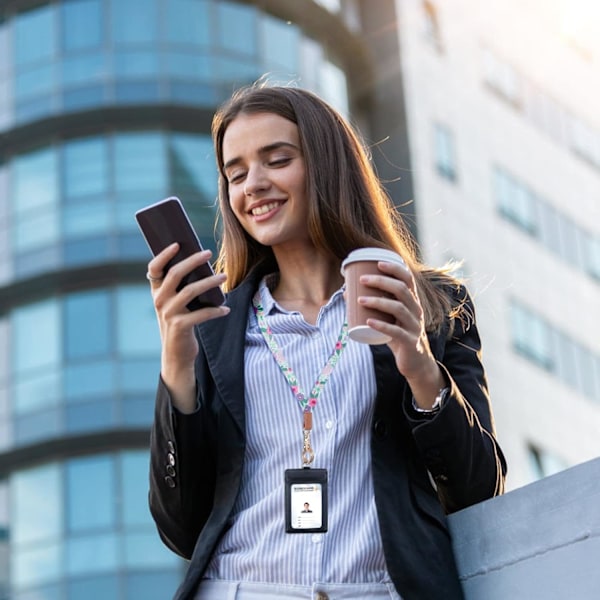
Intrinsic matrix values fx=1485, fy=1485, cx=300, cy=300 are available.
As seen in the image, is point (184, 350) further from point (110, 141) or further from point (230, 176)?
point (110, 141)

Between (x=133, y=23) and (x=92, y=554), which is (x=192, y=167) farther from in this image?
(x=92, y=554)

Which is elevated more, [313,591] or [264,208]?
[264,208]

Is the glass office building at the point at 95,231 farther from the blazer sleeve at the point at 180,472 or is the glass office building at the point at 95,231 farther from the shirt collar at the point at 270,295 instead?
the blazer sleeve at the point at 180,472

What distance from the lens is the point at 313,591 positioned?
3256 millimetres

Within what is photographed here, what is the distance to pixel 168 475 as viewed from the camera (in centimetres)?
349

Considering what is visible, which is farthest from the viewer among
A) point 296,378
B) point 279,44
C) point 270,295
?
point 279,44

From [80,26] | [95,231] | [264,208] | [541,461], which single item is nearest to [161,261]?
[264,208]

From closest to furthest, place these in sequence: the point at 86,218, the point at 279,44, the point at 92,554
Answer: the point at 92,554 → the point at 86,218 → the point at 279,44

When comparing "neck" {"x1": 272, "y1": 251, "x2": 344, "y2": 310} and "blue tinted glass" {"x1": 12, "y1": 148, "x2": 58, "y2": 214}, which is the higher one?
"blue tinted glass" {"x1": 12, "y1": 148, "x2": 58, "y2": 214}

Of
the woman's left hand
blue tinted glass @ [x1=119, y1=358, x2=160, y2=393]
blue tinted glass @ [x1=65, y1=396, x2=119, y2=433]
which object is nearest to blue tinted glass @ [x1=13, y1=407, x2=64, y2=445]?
blue tinted glass @ [x1=65, y1=396, x2=119, y2=433]

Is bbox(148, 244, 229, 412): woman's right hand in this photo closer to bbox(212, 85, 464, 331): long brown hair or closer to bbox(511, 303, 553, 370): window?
bbox(212, 85, 464, 331): long brown hair

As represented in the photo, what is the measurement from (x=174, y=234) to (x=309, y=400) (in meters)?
0.52

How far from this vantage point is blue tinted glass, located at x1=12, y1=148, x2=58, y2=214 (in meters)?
24.1

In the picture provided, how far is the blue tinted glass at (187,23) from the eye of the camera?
24844 millimetres
